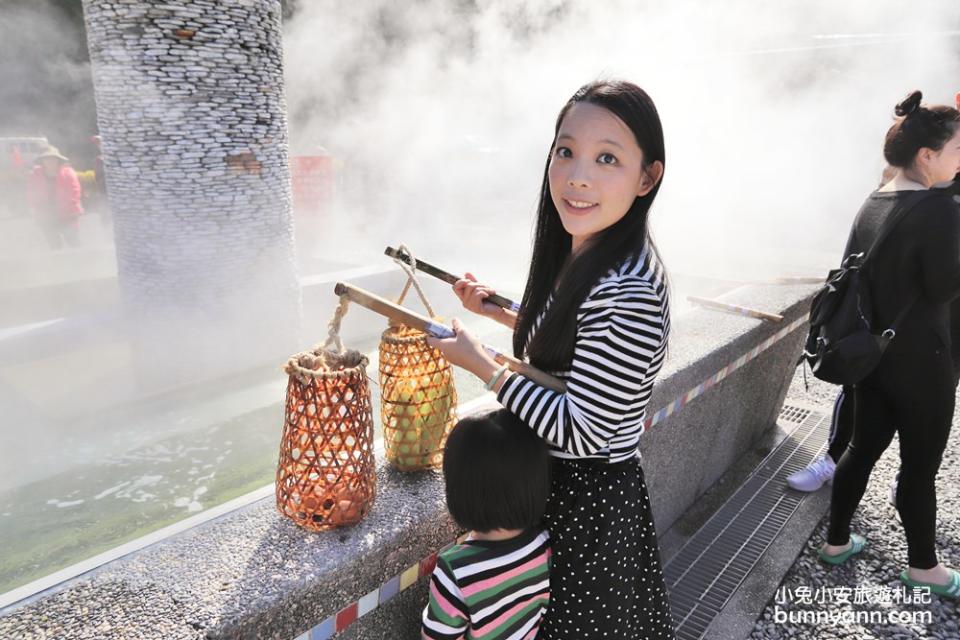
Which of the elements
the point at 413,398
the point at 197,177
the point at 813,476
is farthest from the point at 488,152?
the point at 413,398

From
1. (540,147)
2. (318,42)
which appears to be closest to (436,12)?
(318,42)

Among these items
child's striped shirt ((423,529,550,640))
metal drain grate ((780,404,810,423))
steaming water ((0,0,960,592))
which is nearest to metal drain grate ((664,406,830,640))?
metal drain grate ((780,404,810,423))

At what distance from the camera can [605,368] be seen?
1.33 meters

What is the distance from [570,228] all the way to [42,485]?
4.35 metres

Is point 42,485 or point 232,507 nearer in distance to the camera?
point 232,507

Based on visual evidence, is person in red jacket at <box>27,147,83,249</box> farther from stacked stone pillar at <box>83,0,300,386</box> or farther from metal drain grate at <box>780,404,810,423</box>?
metal drain grate at <box>780,404,810,423</box>

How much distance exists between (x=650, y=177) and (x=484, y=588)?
101 centimetres

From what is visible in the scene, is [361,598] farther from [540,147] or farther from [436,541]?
[540,147]

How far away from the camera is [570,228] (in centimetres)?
150

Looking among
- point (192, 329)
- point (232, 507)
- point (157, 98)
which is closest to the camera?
point (232, 507)

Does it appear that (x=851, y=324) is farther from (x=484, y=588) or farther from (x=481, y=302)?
(x=484, y=588)

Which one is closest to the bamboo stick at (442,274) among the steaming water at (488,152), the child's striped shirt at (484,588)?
the child's striped shirt at (484,588)

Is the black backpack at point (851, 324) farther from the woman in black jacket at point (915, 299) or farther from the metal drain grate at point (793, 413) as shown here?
the metal drain grate at point (793, 413)

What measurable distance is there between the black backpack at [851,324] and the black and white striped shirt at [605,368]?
145 cm
